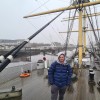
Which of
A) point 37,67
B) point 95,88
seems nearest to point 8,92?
point 95,88

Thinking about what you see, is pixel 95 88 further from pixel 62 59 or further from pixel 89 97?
pixel 62 59

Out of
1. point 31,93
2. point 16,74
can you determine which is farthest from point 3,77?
point 31,93

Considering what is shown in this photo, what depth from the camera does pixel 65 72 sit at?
4.31 metres

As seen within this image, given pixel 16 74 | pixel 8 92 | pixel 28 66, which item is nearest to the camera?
pixel 8 92

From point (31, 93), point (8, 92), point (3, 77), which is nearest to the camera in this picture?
point (8, 92)

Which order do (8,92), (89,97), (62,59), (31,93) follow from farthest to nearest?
1. (31,93)
2. (89,97)
3. (8,92)
4. (62,59)

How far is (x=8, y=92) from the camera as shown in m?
5.35

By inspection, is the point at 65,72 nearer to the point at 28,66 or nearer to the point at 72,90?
the point at 72,90

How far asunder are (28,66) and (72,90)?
18.6 feet

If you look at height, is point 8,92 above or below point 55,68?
below

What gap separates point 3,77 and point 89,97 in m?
4.25

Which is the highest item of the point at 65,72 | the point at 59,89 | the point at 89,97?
the point at 65,72

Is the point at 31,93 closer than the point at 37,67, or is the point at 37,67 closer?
the point at 31,93

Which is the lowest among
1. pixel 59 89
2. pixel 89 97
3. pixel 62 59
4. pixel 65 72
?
pixel 89 97
